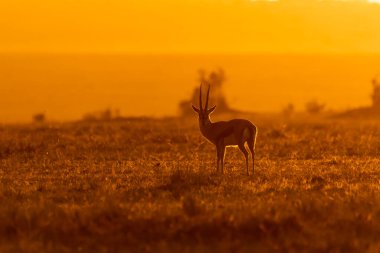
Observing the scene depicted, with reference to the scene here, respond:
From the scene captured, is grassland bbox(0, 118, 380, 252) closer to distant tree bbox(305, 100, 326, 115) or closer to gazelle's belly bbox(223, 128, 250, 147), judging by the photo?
gazelle's belly bbox(223, 128, 250, 147)

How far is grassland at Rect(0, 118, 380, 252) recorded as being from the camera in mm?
12812

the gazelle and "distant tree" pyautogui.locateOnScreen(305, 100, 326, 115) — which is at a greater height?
the gazelle

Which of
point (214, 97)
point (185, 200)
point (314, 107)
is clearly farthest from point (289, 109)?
point (185, 200)

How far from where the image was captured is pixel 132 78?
141 metres

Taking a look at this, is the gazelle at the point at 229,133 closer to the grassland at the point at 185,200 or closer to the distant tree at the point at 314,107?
the grassland at the point at 185,200

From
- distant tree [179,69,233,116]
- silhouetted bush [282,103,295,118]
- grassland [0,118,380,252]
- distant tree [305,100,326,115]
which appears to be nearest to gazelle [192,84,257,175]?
grassland [0,118,380,252]

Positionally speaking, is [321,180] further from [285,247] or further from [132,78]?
[132,78]

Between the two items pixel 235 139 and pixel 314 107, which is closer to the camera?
pixel 235 139

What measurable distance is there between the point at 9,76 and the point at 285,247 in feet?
401

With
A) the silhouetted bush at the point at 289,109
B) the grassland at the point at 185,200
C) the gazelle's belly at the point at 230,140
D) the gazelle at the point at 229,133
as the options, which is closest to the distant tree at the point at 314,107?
the silhouetted bush at the point at 289,109

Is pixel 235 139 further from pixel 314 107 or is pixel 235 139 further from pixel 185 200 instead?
pixel 314 107

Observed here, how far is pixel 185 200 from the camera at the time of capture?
47.2 ft

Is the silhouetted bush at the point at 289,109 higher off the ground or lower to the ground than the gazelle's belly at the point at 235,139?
lower

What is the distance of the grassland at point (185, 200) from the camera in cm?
1281
